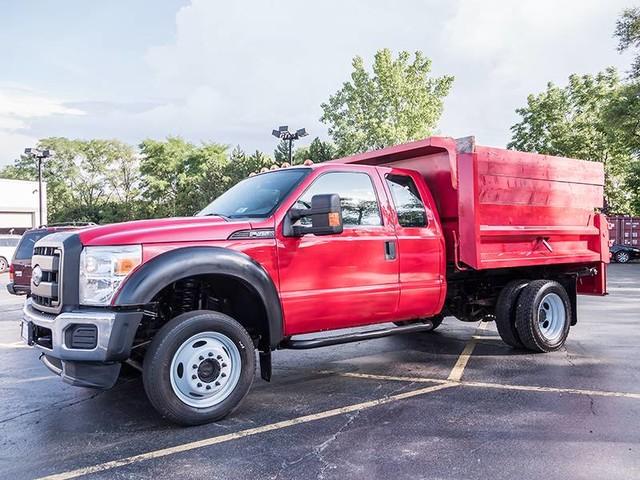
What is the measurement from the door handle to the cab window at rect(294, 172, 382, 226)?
210 mm

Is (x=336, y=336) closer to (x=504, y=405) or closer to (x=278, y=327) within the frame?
(x=278, y=327)

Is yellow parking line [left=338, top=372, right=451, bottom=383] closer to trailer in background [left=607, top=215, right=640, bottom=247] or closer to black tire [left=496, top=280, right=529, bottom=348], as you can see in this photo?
black tire [left=496, top=280, right=529, bottom=348]

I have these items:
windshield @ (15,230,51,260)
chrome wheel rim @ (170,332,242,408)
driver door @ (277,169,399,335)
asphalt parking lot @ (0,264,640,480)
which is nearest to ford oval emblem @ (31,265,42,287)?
asphalt parking lot @ (0,264,640,480)

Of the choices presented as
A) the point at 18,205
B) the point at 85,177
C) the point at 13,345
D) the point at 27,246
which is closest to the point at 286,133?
the point at 27,246

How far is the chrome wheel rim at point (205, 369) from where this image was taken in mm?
4211

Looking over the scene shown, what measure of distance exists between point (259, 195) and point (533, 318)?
353 cm

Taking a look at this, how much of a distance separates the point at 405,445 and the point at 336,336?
1469mm

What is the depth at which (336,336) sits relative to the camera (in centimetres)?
510

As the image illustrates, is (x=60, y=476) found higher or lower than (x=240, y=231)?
lower

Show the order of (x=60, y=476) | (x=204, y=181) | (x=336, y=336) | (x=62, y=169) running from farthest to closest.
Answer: (x=62, y=169)
(x=204, y=181)
(x=336, y=336)
(x=60, y=476)

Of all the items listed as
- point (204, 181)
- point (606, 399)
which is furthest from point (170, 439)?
point (204, 181)

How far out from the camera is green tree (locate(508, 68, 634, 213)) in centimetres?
3450

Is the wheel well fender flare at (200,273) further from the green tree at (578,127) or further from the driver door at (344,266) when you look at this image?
the green tree at (578,127)

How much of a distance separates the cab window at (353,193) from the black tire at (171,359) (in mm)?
1419
